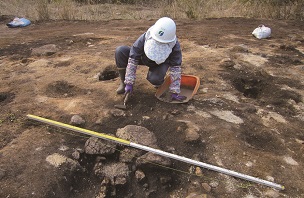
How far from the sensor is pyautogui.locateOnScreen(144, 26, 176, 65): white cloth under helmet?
2.93 meters

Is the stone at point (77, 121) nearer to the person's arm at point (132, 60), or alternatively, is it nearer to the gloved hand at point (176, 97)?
the person's arm at point (132, 60)

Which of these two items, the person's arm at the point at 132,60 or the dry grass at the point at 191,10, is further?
the dry grass at the point at 191,10

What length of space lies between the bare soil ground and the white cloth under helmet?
57 cm

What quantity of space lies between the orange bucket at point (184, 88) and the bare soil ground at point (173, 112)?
93 mm

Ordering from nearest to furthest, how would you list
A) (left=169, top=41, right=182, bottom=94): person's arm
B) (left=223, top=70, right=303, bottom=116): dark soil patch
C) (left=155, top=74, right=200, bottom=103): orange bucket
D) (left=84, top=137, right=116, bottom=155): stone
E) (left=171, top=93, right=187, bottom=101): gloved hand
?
(left=84, top=137, right=116, bottom=155): stone
(left=169, top=41, right=182, bottom=94): person's arm
(left=171, top=93, right=187, bottom=101): gloved hand
(left=155, top=74, right=200, bottom=103): orange bucket
(left=223, top=70, right=303, bottom=116): dark soil patch

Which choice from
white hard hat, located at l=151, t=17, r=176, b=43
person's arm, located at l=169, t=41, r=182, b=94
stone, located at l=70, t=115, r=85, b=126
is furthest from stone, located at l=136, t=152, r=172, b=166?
white hard hat, located at l=151, t=17, r=176, b=43

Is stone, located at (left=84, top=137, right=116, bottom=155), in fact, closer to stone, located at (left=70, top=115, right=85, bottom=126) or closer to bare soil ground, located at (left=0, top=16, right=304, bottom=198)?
bare soil ground, located at (left=0, top=16, right=304, bottom=198)

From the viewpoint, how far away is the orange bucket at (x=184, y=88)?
3.43 meters

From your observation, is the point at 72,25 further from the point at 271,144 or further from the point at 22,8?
the point at 271,144

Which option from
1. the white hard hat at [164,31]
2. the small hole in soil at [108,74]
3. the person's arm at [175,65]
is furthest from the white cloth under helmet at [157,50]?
the small hole in soil at [108,74]

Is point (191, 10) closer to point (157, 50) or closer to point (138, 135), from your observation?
point (157, 50)

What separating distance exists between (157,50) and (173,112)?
649mm

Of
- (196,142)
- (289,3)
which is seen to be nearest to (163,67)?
(196,142)

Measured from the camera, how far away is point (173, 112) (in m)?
3.16
